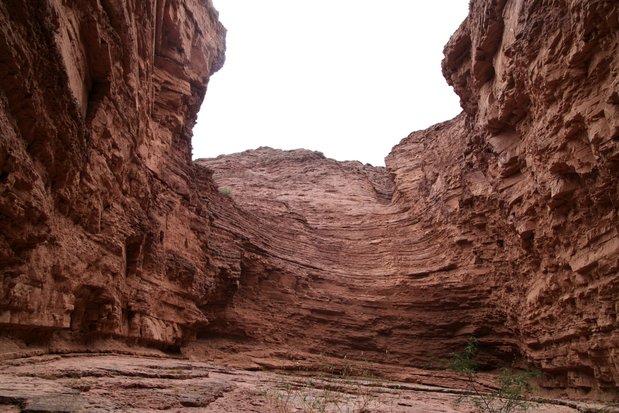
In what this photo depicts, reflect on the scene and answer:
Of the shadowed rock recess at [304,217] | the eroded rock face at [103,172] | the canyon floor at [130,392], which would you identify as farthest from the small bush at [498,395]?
the eroded rock face at [103,172]

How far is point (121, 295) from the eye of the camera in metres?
9.59

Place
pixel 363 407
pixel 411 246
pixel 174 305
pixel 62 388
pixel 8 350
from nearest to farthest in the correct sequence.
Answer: pixel 62 388 < pixel 363 407 < pixel 8 350 < pixel 174 305 < pixel 411 246

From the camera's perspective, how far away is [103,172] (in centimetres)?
861

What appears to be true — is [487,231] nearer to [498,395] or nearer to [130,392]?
[498,395]

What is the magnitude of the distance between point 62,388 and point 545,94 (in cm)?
962

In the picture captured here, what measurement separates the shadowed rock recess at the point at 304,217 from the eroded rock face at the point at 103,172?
4 centimetres

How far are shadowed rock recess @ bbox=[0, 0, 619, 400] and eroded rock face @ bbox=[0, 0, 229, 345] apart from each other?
0.13ft

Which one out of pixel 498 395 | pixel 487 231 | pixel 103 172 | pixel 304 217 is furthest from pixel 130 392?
pixel 304 217

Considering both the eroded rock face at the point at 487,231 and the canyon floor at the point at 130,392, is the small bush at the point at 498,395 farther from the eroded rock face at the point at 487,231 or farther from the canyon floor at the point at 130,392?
the eroded rock face at the point at 487,231

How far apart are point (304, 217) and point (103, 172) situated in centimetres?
1457

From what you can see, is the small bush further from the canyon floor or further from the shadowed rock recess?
the shadowed rock recess

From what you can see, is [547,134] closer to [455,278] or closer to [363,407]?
[363,407]

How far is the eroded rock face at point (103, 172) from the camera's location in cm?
536

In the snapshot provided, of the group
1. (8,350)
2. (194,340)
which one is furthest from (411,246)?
(8,350)
